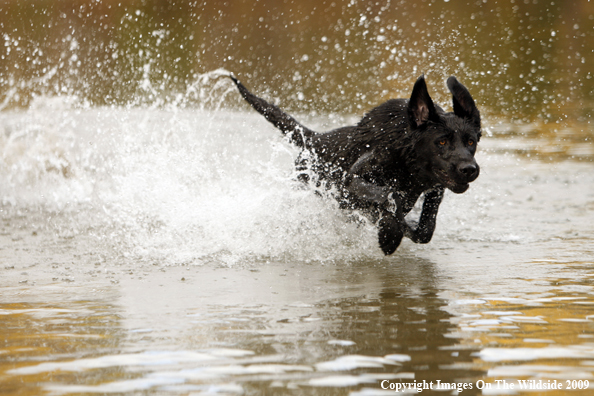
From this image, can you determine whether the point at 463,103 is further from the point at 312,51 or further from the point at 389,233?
the point at 312,51

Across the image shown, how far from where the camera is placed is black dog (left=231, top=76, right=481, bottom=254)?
4832 mm

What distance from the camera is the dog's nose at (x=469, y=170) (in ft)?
15.1

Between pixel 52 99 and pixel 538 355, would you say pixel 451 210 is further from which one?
pixel 52 99

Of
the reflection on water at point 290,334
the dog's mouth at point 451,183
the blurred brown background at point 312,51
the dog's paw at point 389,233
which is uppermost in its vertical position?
the blurred brown background at point 312,51

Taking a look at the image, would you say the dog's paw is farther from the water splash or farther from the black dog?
the water splash

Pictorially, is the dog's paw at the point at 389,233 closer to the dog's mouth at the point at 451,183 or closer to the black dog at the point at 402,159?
the black dog at the point at 402,159

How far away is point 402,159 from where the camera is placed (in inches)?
Result: 200

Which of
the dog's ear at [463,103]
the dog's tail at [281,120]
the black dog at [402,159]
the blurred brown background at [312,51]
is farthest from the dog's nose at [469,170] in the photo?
the blurred brown background at [312,51]

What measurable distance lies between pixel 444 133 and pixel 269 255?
1.50m

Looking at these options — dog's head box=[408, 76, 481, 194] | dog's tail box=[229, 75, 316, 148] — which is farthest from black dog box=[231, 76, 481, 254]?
dog's tail box=[229, 75, 316, 148]

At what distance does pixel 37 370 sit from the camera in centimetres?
278

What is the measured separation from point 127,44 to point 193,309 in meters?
14.8

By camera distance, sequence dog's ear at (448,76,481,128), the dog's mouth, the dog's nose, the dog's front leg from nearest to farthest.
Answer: the dog's nose
the dog's mouth
dog's ear at (448,76,481,128)
the dog's front leg

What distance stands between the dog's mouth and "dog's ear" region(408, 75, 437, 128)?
0.38 m
